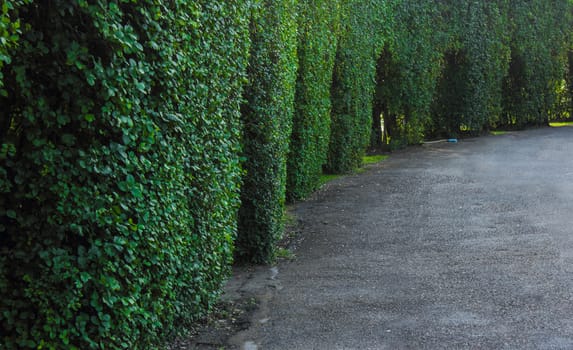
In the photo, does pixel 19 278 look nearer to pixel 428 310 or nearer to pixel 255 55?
pixel 428 310

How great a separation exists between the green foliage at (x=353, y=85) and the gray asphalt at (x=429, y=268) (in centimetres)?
113

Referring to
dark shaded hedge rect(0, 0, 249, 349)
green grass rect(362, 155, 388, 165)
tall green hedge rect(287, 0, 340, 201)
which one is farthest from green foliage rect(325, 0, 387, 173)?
dark shaded hedge rect(0, 0, 249, 349)

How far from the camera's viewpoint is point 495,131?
85.4 feet

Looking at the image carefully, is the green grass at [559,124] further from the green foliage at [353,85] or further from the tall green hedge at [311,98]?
→ the tall green hedge at [311,98]

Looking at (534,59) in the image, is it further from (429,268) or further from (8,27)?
(8,27)

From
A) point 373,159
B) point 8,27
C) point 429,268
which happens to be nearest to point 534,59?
point 373,159

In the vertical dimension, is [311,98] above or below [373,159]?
above

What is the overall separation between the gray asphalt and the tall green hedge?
556mm

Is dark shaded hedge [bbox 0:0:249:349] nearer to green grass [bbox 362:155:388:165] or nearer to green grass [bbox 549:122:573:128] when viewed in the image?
green grass [bbox 362:155:388:165]

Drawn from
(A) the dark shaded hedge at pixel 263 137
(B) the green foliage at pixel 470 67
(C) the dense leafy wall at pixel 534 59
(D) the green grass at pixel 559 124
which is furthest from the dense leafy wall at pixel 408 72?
(A) the dark shaded hedge at pixel 263 137

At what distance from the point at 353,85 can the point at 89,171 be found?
499 inches

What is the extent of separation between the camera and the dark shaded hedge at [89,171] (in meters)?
3.88

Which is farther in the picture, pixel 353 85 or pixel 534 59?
pixel 534 59

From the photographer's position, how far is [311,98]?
42.1 ft
